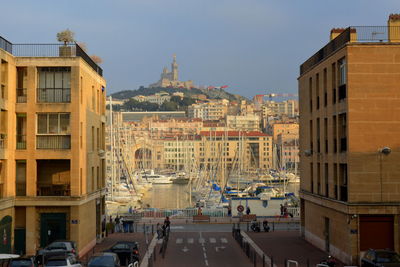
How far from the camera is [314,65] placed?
4009 cm

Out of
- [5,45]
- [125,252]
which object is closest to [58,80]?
[5,45]

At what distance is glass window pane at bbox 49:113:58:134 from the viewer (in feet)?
117

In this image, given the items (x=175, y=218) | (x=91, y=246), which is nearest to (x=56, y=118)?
(x=91, y=246)

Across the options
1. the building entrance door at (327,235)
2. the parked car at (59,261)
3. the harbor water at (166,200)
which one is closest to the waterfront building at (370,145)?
the building entrance door at (327,235)

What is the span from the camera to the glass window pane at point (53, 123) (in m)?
35.7

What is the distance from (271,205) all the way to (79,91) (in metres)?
34.9

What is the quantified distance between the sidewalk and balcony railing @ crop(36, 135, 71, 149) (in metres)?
13.0

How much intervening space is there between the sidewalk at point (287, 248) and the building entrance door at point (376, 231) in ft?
6.46

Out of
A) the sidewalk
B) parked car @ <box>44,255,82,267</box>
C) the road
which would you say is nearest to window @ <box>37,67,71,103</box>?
the road

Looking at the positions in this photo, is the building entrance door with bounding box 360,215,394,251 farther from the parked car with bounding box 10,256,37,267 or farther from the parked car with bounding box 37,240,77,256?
the parked car with bounding box 10,256,37,267

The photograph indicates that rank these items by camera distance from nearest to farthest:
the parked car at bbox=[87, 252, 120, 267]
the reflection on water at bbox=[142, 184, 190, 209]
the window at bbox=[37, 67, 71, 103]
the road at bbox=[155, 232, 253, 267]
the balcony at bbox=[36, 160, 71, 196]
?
the parked car at bbox=[87, 252, 120, 267] < the road at bbox=[155, 232, 253, 267] < the window at bbox=[37, 67, 71, 103] < the balcony at bbox=[36, 160, 71, 196] < the reflection on water at bbox=[142, 184, 190, 209]

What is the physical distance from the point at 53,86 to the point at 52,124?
2.07 meters

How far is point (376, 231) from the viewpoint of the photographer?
1233 inches

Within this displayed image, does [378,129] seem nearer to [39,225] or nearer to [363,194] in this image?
[363,194]
